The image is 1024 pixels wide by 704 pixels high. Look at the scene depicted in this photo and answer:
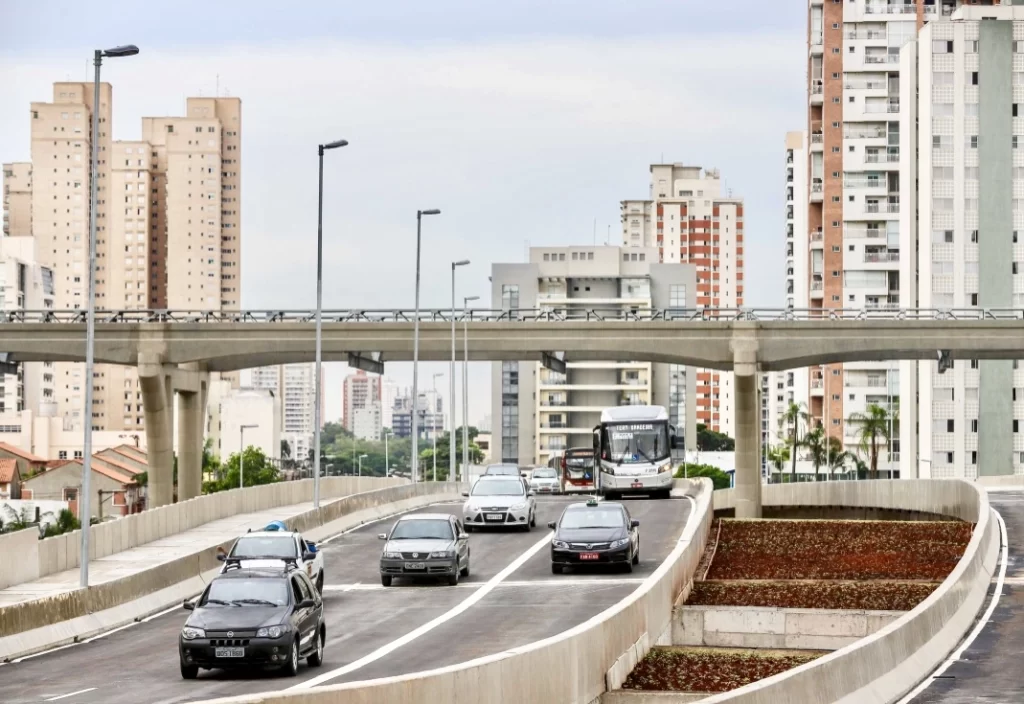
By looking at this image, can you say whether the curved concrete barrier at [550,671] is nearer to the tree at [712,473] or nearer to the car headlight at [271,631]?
the car headlight at [271,631]

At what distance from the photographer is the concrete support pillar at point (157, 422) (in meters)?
69.2

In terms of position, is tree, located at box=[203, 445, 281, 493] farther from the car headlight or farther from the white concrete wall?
the car headlight

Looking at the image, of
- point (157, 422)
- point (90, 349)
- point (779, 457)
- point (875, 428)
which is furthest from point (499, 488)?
point (779, 457)

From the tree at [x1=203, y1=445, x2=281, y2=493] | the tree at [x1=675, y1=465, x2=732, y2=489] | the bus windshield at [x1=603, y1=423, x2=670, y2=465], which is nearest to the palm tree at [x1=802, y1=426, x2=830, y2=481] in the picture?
the tree at [x1=675, y1=465, x2=732, y2=489]

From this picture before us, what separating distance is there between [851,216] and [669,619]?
11491cm

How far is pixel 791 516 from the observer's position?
78.2m

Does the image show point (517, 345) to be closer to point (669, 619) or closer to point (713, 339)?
point (713, 339)

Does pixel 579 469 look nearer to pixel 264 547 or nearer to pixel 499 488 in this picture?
pixel 499 488

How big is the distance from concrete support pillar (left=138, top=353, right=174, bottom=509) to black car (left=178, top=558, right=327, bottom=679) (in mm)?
46795

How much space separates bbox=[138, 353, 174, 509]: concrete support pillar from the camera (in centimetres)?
6925

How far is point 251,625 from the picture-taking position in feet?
72.5

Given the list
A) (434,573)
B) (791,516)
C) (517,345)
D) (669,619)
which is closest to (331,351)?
(517,345)

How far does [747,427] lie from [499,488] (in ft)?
69.8

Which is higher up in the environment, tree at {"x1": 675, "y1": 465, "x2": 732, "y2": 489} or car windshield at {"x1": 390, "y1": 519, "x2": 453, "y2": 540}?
car windshield at {"x1": 390, "y1": 519, "x2": 453, "y2": 540}
